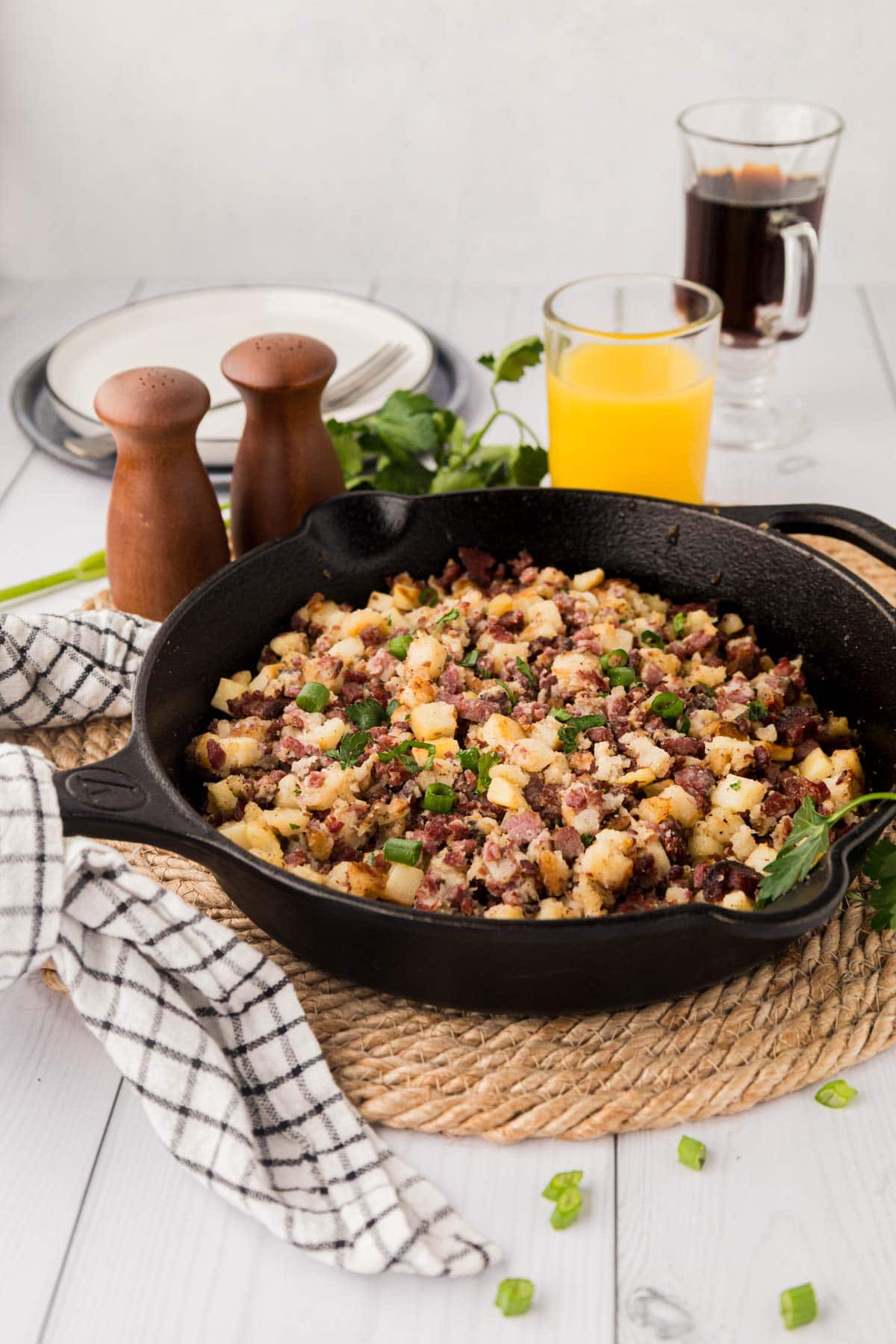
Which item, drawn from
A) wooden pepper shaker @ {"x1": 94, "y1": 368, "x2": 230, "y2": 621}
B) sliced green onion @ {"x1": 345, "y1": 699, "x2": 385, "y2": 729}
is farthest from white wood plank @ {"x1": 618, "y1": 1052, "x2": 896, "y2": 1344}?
wooden pepper shaker @ {"x1": 94, "y1": 368, "x2": 230, "y2": 621}

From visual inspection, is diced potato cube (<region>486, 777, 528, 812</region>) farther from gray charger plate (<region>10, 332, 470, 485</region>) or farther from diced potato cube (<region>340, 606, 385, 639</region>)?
gray charger plate (<region>10, 332, 470, 485</region>)

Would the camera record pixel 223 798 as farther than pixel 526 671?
No

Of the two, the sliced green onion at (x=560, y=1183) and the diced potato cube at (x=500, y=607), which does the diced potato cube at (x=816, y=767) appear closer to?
the diced potato cube at (x=500, y=607)

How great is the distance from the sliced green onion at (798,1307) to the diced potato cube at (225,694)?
1200mm

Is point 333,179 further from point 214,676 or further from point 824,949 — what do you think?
point 824,949

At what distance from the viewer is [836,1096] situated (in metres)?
1.72

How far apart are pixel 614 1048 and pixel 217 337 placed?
2.55m

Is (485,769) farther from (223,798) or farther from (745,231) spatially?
(745,231)

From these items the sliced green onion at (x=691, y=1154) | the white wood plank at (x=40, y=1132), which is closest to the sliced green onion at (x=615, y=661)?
the sliced green onion at (x=691, y=1154)

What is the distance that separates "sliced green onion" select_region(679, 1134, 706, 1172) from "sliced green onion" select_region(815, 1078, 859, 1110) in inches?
7.3

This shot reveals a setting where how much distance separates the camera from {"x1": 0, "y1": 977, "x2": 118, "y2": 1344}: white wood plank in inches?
61.5

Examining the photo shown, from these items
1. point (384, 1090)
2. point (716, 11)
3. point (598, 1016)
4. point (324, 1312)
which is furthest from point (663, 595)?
point (716, 11)

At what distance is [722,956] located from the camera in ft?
5.47

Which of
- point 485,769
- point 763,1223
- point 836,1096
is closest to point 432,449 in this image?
point 485,769
